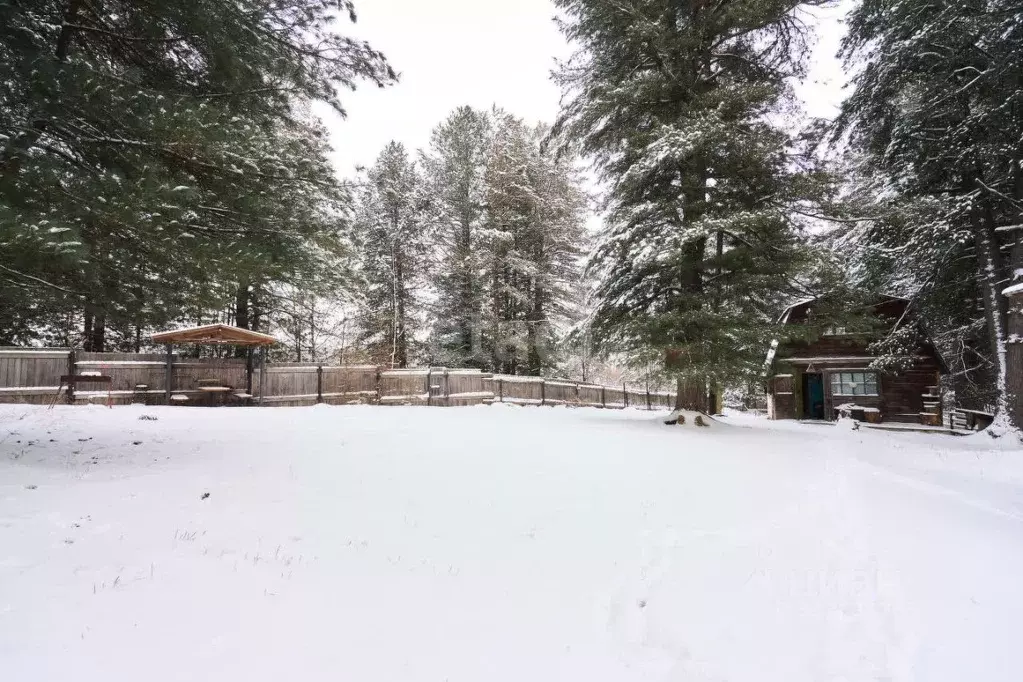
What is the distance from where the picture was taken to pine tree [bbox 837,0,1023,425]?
34.4ft

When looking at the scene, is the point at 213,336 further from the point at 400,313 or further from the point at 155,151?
the point at 400,313

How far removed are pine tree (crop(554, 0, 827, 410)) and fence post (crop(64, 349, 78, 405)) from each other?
41.6ft

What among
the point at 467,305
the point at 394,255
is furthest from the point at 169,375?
the point at 467,305

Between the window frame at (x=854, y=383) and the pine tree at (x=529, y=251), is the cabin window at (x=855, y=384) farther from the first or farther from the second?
the pine tree at (x=529, y=251)

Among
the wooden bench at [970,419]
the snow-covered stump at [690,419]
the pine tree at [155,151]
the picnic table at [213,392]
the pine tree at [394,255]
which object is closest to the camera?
the pine tree at [155,151]

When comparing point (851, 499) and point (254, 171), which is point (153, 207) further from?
point (851, 499)

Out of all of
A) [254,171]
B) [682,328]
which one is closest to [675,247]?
[682,328]

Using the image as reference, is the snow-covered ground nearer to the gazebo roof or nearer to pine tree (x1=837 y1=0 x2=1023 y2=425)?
the gazebo roof

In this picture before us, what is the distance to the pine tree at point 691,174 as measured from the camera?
10.6 metres

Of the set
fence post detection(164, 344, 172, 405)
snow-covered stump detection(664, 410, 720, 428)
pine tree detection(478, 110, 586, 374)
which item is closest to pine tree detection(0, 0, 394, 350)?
fence post detection(164, 344, 172, 405)

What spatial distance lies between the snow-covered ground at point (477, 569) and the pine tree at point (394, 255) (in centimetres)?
1676

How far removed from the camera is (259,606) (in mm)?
2725

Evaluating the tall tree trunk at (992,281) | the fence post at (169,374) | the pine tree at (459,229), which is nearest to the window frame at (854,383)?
the tall tree trunk at (992,281)

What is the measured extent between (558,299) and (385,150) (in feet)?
37.0
